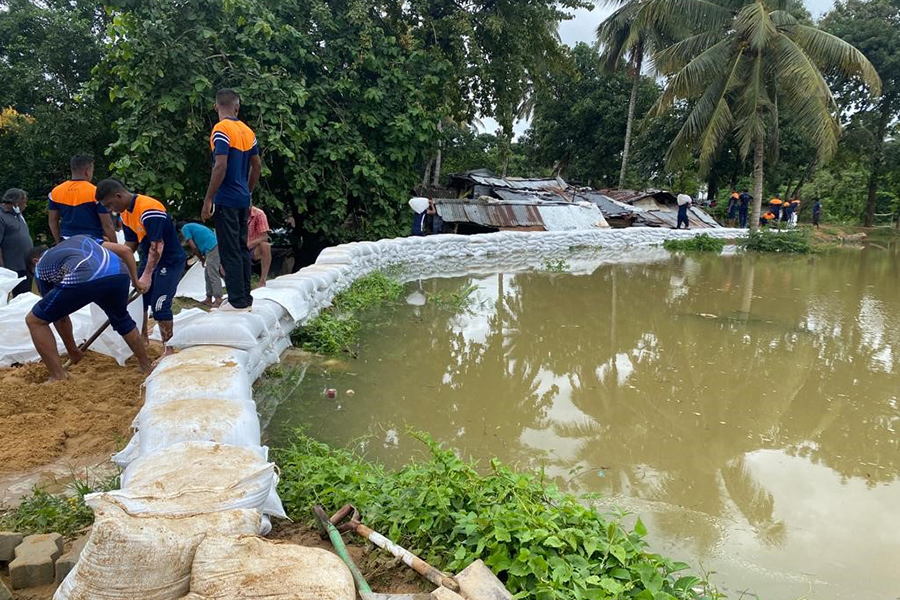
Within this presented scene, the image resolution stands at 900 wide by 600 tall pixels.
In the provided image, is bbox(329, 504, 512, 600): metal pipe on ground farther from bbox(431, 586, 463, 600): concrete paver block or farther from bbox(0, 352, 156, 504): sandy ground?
bbox(0, 352, 156, 504): sandy ground

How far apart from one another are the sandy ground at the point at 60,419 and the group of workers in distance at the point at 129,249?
154 mm

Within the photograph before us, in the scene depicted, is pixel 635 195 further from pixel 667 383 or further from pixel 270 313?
pixel 270 313

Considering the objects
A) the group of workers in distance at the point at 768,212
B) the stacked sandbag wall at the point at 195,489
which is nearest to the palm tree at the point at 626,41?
the group of workers in distance at the point at 768,212

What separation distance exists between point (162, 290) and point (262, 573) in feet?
9.18

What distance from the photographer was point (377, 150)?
938 centimetres

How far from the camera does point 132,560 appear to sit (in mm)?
1408

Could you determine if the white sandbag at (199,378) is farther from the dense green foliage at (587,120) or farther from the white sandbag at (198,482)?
the dense green foliage at (587,120)

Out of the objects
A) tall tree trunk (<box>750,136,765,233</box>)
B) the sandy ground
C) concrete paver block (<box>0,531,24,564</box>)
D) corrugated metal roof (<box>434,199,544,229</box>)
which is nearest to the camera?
concrete paver block (<box>0,531,24,564</box>)

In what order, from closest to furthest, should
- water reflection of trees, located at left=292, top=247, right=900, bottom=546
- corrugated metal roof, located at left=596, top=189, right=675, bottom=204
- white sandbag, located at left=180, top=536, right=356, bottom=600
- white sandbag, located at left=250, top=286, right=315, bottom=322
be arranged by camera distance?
white sandbag, located at left=180, top=536, right=356, bottom=600 < water reflection of trees, located at left=292, top=247, right=900, bottom=546 < white sandbag, located at left=250, top=286, right=315, bottom=322 < corrugated metal roof, located at left=596, top=189, right=675, bottom=204

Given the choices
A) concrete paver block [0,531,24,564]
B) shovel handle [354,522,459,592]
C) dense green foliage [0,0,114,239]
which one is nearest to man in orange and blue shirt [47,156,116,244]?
concrete paver block [0,531,24,564]

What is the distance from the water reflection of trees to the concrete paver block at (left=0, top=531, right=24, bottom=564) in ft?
6.35

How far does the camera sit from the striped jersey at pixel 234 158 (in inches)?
131

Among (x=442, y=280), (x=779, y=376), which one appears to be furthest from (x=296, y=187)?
(x=779, y=376)

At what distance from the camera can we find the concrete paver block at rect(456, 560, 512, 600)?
157cm
